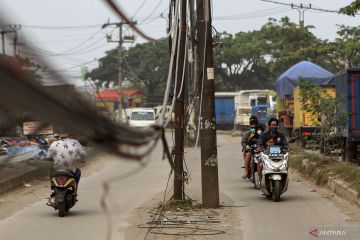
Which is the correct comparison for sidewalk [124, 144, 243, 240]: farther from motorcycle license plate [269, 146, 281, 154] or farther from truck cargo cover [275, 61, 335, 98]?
truck cargo cover [275, 61, 335, 98]

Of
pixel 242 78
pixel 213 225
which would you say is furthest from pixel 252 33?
pixel 213 225

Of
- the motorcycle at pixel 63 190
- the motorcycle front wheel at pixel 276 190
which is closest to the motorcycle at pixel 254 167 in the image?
the motorcycle front wheel at pixel 276 190

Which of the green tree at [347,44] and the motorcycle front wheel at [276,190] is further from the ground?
the green tree at [347,44]

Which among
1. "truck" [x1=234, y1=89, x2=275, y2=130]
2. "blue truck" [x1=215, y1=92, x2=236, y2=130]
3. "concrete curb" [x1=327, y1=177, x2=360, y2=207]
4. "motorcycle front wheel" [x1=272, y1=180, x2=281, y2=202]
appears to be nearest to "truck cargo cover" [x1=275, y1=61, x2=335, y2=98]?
"concrete curb" [x1=327, y1=177, x2=360, y2=207]

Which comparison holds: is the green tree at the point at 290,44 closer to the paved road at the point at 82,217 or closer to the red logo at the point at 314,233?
the paved road at the point at 82,217

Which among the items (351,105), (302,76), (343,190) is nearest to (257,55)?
(302,76)

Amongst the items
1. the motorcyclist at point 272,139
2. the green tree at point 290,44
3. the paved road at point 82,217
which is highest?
the green tree at point 290,44

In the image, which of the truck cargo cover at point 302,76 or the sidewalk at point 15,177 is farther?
the truck cargo cover at point 302,76

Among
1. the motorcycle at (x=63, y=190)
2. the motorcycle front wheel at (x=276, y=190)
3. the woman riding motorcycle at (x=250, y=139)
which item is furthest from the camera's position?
the woman riding motorcycle at (x=250, y=139)

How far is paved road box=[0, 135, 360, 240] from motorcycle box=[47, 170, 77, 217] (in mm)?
182

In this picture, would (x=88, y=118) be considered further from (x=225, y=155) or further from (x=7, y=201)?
(x=225, y=155)

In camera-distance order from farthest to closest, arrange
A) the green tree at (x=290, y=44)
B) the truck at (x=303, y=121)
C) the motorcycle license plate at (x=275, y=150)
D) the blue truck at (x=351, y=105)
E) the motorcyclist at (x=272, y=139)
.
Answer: the green tree at (x=290, y=44)
the truck at (x=303, y=121)
the blue truck at (x=351, y=105)
the motorcyclist at (x=272, y=139)
the motorcycle license plate at (x=275, y=150)

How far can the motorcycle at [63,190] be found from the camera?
10.8 meters

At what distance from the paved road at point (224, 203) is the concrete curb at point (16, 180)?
134 centimetres
